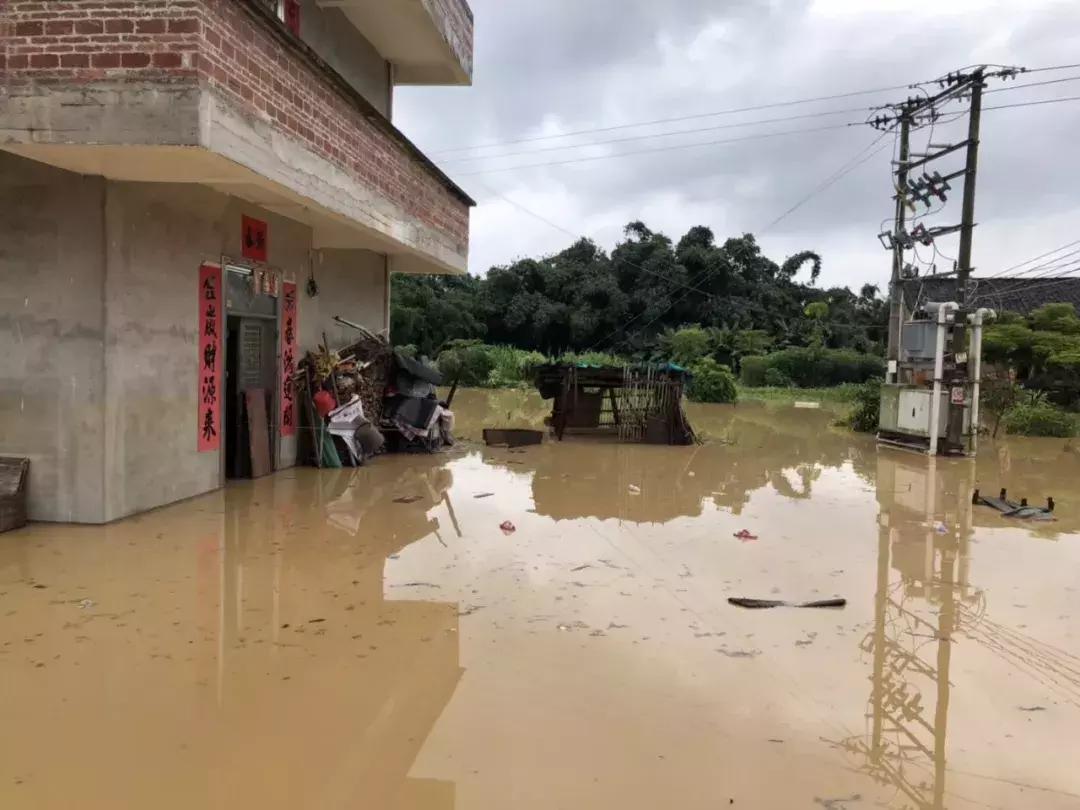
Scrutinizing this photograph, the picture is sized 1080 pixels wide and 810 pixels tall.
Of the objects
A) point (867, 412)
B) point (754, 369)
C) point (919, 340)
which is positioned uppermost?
point (919, 340)

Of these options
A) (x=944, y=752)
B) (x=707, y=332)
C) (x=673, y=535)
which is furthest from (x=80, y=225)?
(x=707, y=332)

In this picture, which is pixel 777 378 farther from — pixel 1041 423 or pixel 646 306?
pixel 1041 423

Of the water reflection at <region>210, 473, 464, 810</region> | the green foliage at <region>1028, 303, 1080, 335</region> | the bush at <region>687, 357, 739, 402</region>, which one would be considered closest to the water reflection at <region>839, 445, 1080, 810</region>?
the water reflection at <region>210, 473, 464, 810</region>

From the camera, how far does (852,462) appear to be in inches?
511

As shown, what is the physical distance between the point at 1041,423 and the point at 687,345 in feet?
49.3

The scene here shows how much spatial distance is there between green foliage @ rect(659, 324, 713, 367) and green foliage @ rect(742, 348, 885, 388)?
174 centimetres

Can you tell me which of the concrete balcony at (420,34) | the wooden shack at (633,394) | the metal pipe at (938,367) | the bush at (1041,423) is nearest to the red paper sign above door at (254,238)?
the concrete balcony at (420,34)

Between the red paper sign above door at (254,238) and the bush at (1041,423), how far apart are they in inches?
648

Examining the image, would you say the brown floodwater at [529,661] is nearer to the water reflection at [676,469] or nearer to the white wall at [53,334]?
the white wall at [53,334]

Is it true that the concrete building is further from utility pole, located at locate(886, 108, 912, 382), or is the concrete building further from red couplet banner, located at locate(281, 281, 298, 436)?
utility pole, located at locate(886, 108, 912, 382)

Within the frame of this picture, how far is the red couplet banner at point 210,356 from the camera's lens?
8.05 meters

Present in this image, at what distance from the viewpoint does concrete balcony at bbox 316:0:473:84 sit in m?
10.1

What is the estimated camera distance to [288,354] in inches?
400

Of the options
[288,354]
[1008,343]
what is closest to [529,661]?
[288,354]
